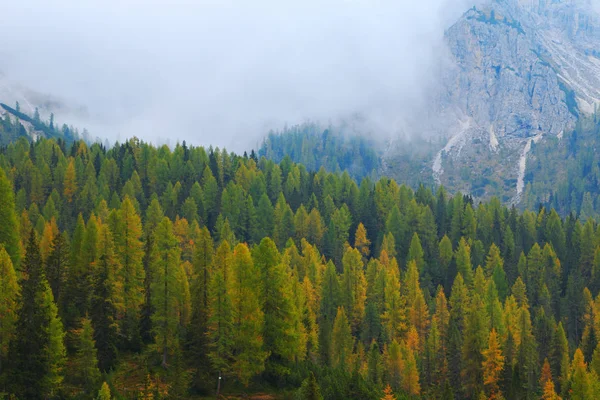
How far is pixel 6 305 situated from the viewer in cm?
5222

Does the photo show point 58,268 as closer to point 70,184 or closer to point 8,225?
point 8,225

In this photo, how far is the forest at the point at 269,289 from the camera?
57.4 m

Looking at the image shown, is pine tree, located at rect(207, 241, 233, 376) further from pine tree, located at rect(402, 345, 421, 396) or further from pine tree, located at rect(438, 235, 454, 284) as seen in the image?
pine tree, located at rect(438, 235, 454, 284)

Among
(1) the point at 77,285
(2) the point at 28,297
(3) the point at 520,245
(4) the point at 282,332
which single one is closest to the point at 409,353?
(4) the point at 282,332

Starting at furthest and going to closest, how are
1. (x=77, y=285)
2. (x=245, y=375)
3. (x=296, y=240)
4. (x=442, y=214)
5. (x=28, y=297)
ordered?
(x=442, y=214) → (x=296, y=240) → (x=77, y=285) → (x=245, y=375) → (x=28, y=297)

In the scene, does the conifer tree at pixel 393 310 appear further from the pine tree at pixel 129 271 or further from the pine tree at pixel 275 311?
the pine tree at pixel 129 271

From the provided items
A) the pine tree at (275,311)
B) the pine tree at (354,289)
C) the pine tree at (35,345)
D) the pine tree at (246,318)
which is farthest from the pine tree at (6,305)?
the pine tree at (354,289)

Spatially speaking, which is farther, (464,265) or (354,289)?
(464,265)

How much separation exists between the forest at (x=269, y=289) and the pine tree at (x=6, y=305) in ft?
0.40

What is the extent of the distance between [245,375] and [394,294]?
45.5 m

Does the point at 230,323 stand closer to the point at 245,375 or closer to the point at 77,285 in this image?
the point at 245,375

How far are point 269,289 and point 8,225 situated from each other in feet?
86.0

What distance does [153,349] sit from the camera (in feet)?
201

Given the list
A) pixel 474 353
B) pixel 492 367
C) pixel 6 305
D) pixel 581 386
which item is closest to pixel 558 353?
pixel 492 367
